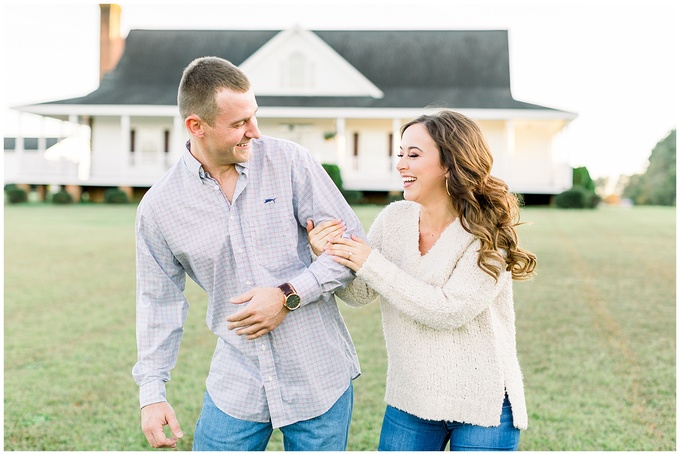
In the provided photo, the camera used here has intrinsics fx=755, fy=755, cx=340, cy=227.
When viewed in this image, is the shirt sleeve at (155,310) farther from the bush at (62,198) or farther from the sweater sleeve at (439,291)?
the bush at (62,198)

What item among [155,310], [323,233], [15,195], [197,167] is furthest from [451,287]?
[15,195]

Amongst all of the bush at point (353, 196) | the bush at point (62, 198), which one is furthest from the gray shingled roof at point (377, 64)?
the bush at point (62, 198)

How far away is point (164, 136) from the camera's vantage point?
3034cm

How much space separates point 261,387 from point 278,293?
0.39 meters

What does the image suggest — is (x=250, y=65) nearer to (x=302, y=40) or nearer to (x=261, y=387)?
(x=302, y=40)

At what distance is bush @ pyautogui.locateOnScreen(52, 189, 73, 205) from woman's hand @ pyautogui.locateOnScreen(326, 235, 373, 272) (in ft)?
84.8

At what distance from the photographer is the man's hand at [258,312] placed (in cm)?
269

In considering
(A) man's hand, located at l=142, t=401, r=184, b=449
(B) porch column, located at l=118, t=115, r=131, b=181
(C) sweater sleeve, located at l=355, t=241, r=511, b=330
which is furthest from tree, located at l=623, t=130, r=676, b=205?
(A) man's hand, located at l=142, t=401, r=184, b=449

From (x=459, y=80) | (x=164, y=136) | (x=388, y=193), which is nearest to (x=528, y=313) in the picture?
(x=388, y=193)

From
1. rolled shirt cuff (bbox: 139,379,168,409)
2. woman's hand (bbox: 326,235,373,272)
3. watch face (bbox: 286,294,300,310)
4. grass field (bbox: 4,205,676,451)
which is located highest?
woman's hand (bbox: 326,235,373,272)

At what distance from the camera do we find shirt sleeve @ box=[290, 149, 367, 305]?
9.25 feet

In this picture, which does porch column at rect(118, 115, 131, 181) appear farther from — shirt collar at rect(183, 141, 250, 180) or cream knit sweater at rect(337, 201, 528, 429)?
cream knit sweater at rect(337, 201, 528, 429)

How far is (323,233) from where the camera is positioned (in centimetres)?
284

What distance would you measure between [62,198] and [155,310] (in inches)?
1008
